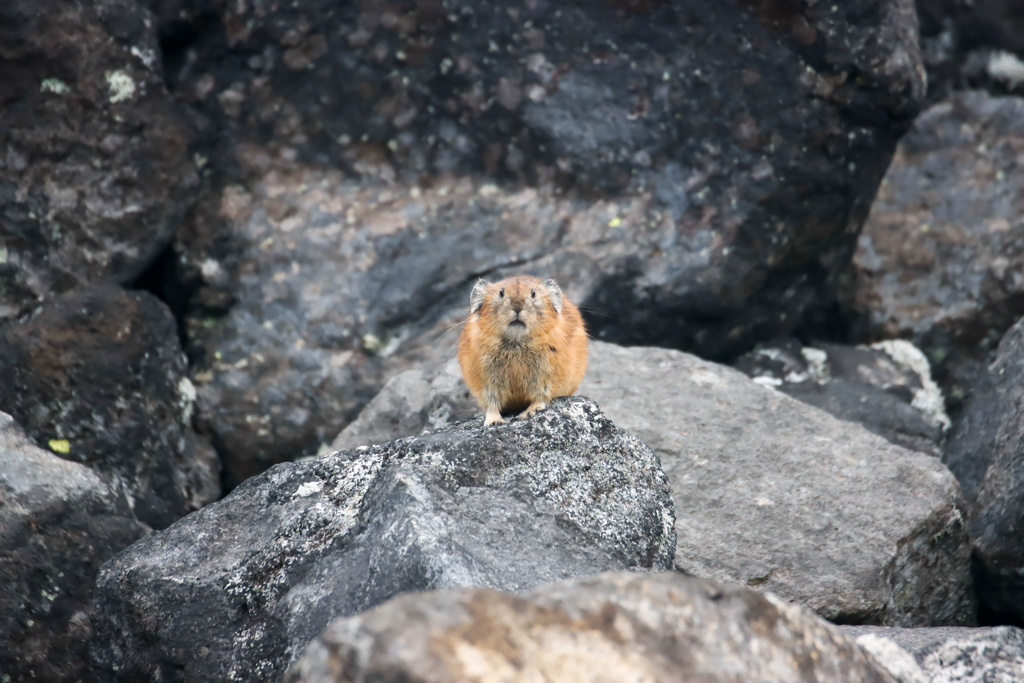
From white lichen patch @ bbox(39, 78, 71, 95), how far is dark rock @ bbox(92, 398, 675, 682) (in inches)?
157

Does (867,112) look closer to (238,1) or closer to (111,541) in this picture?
(238,1)

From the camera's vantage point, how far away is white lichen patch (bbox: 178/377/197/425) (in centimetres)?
746

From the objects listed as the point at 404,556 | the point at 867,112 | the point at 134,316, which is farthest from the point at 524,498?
the point at 867,112

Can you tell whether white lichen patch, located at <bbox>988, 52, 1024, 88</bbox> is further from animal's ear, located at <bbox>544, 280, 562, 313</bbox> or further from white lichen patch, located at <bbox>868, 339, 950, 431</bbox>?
animal's ear, located at <bbox>544, 280, 562, 313</bbox>

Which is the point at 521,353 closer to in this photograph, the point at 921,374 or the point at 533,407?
the point at 533,407

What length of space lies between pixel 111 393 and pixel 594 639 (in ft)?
16.7

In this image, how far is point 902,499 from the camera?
5.75 meters

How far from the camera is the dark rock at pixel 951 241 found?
8.34 meters

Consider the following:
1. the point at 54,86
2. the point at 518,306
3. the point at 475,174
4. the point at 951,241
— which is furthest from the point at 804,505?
the point at 54,86

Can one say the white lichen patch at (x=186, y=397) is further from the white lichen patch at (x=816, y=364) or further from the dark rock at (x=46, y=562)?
the white lichen patch at (x=816, y=364)

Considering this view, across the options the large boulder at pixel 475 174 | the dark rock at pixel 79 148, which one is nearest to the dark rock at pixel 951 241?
the large boulder at pixel 475 174

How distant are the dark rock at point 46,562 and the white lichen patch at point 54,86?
9.34 ft

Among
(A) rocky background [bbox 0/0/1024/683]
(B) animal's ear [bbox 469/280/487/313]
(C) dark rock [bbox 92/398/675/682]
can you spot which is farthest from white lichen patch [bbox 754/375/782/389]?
(C) dark rock [bbox 92/398/675/682]

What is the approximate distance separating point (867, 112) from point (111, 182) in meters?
6.19
